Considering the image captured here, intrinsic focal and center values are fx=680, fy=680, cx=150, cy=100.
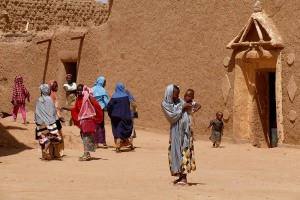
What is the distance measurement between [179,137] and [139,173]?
143 cm

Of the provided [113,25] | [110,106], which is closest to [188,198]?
[110,106]

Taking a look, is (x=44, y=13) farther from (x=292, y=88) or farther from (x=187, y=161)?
(x=187, y=161)

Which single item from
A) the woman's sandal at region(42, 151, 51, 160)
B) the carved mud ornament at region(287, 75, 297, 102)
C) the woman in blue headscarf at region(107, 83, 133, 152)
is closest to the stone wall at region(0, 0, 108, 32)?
the woman in blue headscarf at region(107, 83, 133, 152)

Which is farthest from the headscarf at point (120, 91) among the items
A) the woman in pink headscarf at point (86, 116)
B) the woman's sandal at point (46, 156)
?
the woman's sandal at point (46, 156)

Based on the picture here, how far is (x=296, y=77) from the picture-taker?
42.0 feet

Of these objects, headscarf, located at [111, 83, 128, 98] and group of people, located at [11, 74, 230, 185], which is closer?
group of people, located at [11, 74, 230, 185]

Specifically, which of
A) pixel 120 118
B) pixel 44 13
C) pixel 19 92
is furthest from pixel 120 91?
pixel 44 13

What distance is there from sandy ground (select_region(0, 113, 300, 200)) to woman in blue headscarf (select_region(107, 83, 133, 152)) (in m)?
0.30

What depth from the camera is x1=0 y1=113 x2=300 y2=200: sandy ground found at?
7.37 m

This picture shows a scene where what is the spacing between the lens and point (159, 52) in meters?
16.1

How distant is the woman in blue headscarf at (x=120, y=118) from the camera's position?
12758 millimetres

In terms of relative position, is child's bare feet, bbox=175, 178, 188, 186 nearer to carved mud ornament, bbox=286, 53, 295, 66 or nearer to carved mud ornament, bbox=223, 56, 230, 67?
carved mud ornament, bbox=286, 53, 295, 66

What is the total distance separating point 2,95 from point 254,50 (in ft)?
31.3

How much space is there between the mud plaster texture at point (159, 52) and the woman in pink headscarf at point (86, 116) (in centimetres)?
392
